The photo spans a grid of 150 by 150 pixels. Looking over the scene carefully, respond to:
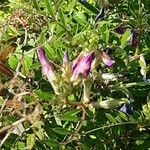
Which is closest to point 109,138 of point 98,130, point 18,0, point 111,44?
point 98,130

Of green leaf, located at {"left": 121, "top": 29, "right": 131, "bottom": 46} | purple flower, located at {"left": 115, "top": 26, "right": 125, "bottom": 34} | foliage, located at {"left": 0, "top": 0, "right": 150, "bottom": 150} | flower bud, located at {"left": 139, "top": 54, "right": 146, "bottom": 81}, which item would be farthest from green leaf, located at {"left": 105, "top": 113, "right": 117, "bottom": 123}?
purple flower, located at {"left": 115, "top": 26, "right": 125, "bottom": 34}

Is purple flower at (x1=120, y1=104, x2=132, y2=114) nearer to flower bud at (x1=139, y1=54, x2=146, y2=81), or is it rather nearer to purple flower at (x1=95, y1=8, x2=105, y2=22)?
flower bud at (x1=139, y1=54, x2=146, y2=81)

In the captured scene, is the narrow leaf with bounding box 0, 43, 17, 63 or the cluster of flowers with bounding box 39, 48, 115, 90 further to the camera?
the narrow leaf with bounding box 0, 43, 17, 63

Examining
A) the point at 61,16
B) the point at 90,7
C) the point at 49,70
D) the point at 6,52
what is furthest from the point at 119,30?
the point at 49,70

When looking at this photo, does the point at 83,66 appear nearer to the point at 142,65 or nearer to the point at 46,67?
the point at 46,67

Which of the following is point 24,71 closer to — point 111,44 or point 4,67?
point 4,67

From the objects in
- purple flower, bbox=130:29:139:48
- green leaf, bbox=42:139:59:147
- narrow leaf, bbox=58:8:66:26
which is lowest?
green leaf, bbox=42:139:59:147
